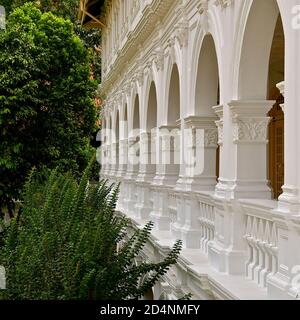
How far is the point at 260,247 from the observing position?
7383mm

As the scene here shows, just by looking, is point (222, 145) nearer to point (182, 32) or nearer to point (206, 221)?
point (206, 221)

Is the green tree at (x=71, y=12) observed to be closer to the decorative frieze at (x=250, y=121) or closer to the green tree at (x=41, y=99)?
the green tree at (x=41, y=99)

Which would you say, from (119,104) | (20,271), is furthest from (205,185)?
(119,104)

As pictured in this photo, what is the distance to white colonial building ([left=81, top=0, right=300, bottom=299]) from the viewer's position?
6266 mm

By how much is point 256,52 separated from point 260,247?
2.46m

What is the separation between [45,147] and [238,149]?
41.3 feet

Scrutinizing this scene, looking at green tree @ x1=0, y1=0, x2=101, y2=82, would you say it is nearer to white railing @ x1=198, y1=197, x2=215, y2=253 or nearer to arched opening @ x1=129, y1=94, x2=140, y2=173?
arched opening @ x1=129, y1=94, x2=140, y2=173

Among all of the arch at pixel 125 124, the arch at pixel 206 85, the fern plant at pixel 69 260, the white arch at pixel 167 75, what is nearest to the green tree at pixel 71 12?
the arch at pixel 125 124

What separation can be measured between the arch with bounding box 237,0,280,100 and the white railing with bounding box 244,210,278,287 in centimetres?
Answer: 159

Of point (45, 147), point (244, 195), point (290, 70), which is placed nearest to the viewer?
point (290, 70)

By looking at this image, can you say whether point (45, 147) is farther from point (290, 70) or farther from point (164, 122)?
point (290, 70)

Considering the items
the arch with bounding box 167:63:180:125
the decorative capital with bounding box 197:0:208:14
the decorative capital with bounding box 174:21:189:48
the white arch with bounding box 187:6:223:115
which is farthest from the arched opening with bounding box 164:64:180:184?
the decorative capital with bounding box 197:0:208:14

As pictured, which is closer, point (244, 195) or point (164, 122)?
point (244, 195)

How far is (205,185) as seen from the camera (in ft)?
35.6
